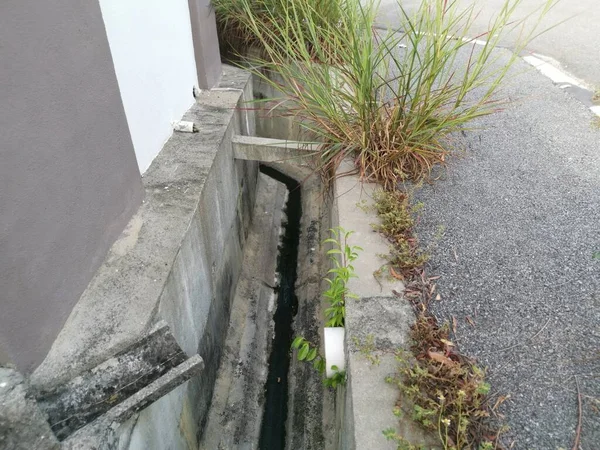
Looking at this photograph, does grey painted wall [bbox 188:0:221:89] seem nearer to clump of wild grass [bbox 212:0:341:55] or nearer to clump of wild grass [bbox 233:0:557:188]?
clump of wild grass [bbox 212:0:341:55]

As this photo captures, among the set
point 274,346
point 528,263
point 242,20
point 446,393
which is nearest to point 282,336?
point 274,346

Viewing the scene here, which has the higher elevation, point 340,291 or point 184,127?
point 184,127

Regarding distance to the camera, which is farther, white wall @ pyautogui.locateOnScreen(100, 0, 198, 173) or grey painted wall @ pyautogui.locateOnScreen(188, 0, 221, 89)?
grey painted wall @ pyautogui.locateOnScreen(188, 0, 221, 89)

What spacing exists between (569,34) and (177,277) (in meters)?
5.94

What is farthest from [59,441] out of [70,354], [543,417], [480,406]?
[543,417]

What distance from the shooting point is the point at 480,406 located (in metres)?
1.62

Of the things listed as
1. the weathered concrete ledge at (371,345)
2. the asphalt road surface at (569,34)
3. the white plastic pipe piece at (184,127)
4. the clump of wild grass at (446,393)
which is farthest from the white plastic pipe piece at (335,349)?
the asphalt road surface at (569,34)

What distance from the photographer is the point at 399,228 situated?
2479 millimetres

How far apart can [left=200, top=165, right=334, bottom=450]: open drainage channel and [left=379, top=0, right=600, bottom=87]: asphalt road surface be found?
225 centimetres

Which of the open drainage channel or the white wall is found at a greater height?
the white wall

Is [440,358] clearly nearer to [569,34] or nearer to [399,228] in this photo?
[399,228]

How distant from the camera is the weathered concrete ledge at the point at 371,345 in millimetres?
1581

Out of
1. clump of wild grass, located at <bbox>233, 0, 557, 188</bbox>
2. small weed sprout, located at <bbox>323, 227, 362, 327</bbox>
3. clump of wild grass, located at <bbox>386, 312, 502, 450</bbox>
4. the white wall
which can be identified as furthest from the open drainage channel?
the white wall

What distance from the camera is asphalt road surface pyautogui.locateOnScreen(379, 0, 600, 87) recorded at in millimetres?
4793
